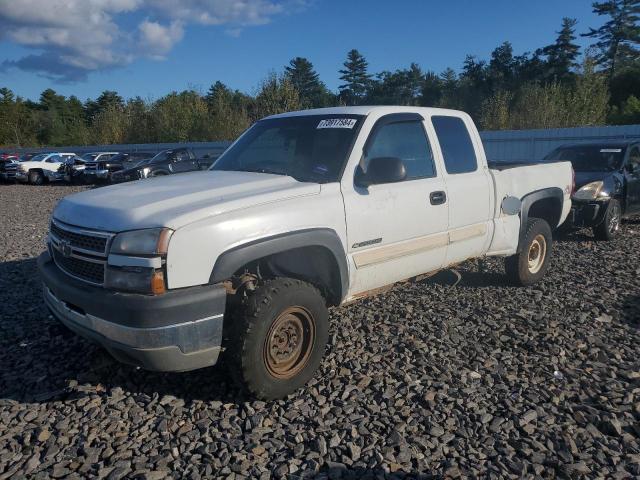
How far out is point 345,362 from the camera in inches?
170

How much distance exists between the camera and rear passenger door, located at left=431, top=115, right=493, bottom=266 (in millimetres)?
4871

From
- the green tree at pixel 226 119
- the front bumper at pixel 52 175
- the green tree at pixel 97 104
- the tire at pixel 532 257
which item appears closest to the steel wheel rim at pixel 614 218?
the tire at pixel 532 257

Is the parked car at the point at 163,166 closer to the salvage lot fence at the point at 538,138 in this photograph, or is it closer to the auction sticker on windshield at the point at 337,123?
the salvage lot fence at the point at 538,138

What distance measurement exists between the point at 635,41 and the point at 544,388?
214 ft

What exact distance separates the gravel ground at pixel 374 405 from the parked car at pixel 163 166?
614 inches

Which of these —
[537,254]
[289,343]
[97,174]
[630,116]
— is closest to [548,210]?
[537,254]

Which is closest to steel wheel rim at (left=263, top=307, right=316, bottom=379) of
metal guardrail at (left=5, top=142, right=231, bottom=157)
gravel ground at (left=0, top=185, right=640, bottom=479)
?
gravel ground at (left=0, top=185, right=640, bottom=479)

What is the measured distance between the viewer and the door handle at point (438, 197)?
4.59 m

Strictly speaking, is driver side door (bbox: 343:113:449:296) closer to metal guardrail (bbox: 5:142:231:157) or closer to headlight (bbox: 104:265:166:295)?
headlight (bbox: 104:265:166:295)

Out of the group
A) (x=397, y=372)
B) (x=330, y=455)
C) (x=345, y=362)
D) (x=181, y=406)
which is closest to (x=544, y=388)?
(x=397, y=372)

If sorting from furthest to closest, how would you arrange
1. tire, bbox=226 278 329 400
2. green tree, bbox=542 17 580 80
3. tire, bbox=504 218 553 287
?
green tree, bbox=542 17 580 80 → tire, bbox=504 218 553 287 → tire, bbox=226 278 329 400

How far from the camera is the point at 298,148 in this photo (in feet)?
14.7

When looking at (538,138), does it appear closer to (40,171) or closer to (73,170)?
(73,170)

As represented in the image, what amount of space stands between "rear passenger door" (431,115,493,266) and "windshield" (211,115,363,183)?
1.06m
